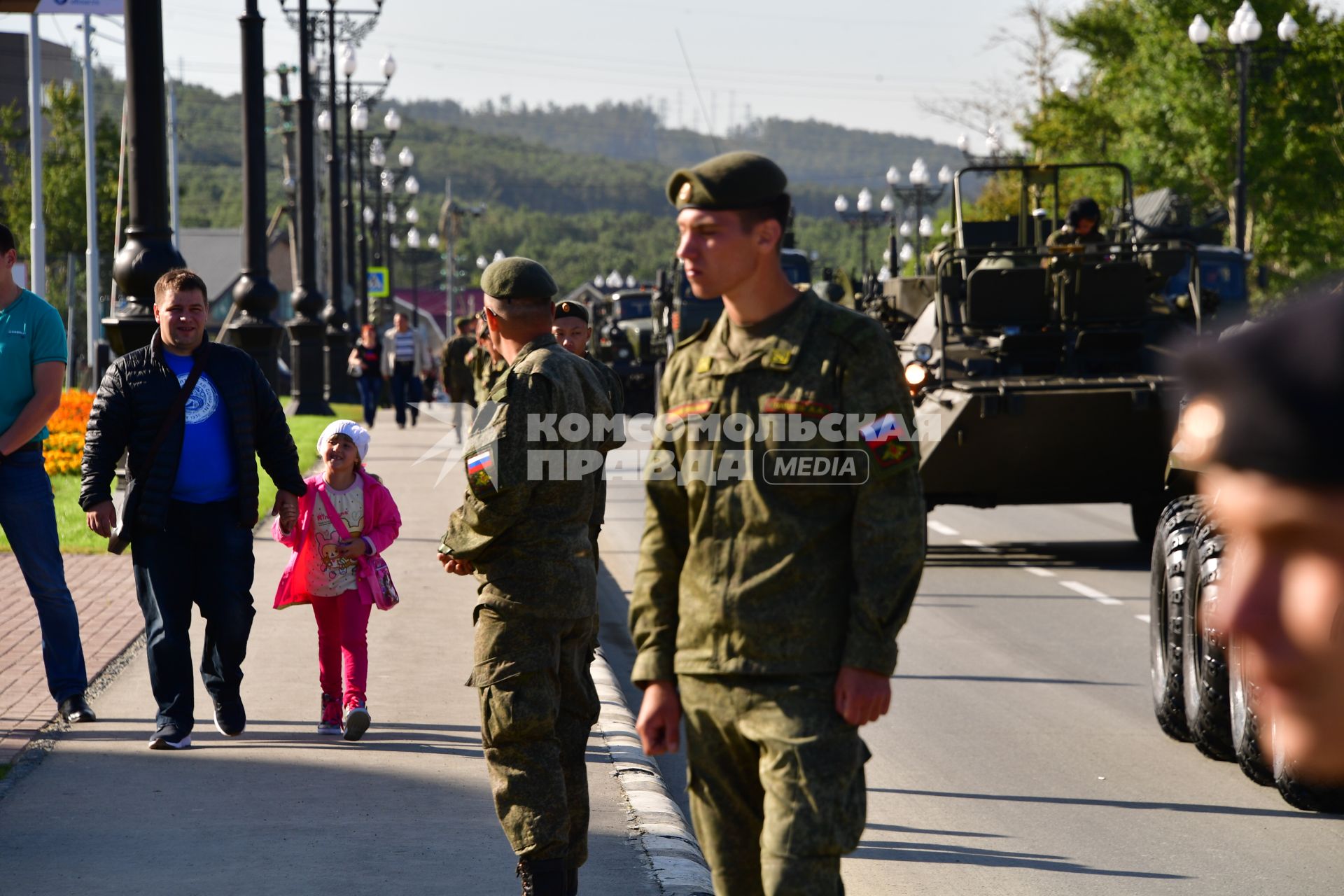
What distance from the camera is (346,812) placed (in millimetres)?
6078

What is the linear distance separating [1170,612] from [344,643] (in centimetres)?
348

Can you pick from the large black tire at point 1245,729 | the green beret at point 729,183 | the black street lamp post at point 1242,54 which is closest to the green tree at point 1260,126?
the black street lamp post at point 1242,54

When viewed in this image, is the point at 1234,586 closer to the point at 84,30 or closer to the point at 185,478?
the point at 185,478

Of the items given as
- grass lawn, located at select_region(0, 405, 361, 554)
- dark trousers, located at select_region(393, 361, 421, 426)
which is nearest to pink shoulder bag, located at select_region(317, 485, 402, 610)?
grass lawn, located at select_region(0, 405, 361, 554)

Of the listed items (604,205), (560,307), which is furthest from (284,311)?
(560,307)

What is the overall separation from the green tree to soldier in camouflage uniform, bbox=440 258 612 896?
30449 millimetres

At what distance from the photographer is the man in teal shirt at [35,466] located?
7.34 meters

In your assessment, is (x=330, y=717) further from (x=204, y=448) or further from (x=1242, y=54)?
(x=1242, y=54)

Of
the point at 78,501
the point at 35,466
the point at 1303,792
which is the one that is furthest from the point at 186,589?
the point at 78,501

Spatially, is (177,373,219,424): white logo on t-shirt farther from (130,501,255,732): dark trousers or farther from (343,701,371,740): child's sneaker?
(343,701,371,740): child's sneaker

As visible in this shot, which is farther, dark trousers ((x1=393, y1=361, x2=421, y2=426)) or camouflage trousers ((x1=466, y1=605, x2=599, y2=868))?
dark trousers ((x1=393, y1=361, x2=421, y2=426))

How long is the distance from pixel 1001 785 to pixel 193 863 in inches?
126

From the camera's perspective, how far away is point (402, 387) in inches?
1163

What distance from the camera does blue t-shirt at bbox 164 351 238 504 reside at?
7.03 m
